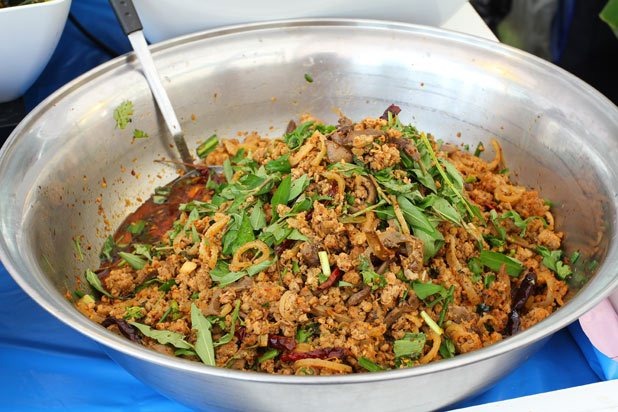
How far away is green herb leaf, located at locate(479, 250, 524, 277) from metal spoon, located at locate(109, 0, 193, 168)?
813 millimetres

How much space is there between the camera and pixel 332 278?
48.8 inches

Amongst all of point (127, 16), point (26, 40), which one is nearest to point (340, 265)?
point (127, 16)

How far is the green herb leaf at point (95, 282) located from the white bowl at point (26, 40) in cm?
56

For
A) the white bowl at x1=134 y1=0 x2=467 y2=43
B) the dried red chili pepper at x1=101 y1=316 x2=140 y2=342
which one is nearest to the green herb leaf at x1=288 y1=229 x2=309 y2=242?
the dried red chili pepper at x1=101 y1=316 x2=140 y2=342

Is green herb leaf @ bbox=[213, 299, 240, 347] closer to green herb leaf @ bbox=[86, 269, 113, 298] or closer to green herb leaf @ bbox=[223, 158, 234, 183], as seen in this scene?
green herb leaf @ bbox=[86, 269, 113, 298]

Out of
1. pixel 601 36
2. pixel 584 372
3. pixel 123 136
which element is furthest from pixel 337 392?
pixel 601 36

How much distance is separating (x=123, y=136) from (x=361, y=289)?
75cm

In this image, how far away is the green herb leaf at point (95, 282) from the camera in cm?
140

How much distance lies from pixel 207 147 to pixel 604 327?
1030 mm

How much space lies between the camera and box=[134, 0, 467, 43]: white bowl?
1.78 meters

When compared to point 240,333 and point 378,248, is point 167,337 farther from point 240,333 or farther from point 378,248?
point 378,248

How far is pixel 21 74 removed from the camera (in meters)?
1.65

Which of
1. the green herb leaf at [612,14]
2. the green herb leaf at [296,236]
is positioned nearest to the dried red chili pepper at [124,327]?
the green herb leaf at [296,236]

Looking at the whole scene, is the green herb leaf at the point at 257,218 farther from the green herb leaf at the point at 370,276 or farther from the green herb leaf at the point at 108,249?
the green herb leaf at the point at 108,249
